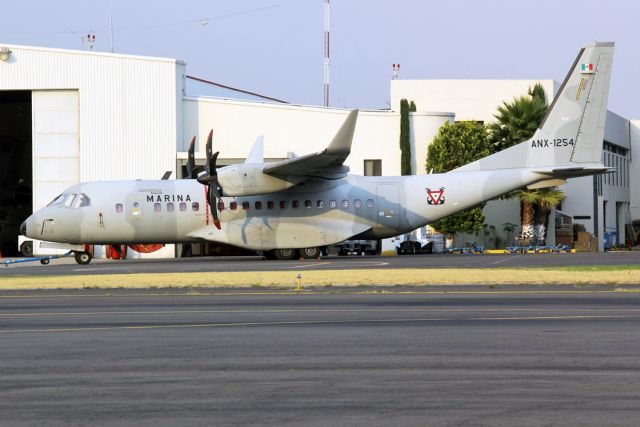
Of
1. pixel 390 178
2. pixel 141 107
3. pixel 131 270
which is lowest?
pixel 131 270

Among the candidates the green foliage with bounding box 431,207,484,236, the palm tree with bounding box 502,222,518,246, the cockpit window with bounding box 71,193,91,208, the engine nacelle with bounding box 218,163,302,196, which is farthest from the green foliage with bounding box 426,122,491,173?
the cockpit window with bounding box 71,193,91,208

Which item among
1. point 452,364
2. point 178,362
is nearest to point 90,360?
point 178,362

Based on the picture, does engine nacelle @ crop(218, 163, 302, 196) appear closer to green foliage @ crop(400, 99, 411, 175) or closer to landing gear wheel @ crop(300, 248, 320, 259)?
landing gear wheel @ crop(300, 248, 320, 259)

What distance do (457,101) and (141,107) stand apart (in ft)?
82.1

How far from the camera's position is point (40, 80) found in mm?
54438

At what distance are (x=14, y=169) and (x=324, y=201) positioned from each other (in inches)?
1382

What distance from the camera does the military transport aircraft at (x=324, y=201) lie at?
134 feet

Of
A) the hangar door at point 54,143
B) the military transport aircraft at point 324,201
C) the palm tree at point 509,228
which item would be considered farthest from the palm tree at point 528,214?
the hangar door at point 54,143

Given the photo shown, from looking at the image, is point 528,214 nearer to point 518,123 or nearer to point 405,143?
point 518,123

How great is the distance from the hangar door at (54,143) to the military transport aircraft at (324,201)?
13792mm

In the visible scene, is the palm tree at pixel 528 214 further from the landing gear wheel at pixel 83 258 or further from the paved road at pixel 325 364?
the paved road at pixel 325 364

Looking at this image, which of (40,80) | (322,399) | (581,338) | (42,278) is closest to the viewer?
(322,399)

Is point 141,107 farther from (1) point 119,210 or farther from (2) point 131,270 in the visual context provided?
(2) point 131,270

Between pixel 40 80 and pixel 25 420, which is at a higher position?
pixel 40 80
